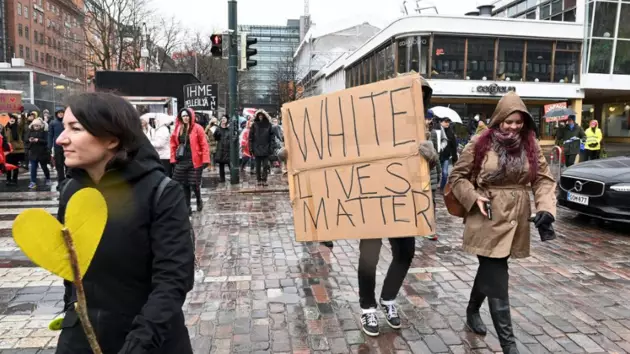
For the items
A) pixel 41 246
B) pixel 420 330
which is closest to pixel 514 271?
pixel 420 330

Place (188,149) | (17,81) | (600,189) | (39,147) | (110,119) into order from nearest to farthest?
1. (110,119)
2. (600,189)
3. (188,149)
4. (39,147)
5. (17,81)

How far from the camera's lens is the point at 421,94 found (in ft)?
11.5

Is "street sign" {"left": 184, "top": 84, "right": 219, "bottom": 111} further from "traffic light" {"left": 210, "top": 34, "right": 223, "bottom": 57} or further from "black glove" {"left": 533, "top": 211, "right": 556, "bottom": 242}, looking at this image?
"black glove" {"left": 533, "top": 211, "right": 556, "bottom": 242}

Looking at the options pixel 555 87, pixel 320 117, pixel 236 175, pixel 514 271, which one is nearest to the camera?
pixel 320 117

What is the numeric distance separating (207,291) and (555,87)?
32.6 m

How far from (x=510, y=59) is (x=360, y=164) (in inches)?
1246

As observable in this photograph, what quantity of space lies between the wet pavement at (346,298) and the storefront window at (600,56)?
2911 cm

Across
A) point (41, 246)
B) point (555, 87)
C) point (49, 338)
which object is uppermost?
point (555, 87)

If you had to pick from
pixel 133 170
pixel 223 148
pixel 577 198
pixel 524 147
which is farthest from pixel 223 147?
pixel 133 170

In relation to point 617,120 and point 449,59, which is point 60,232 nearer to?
point 449,59

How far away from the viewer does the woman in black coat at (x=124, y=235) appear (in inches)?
71.3

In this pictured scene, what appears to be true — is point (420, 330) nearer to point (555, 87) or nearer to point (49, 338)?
point (49, 338)

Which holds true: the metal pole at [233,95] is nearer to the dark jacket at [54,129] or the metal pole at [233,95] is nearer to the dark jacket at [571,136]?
the dark jacket at [54,129]

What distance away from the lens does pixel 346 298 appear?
185 inches
